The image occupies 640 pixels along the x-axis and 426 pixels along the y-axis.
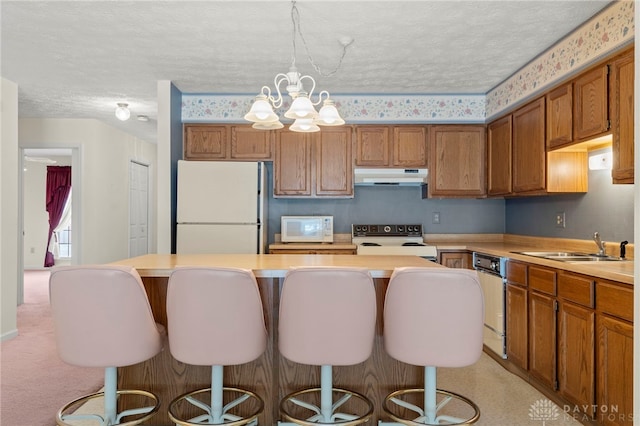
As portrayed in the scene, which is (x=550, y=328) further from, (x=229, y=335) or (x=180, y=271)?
(x=180, y=271)

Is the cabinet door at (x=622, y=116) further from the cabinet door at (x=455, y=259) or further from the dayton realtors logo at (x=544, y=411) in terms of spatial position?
the cabinet door at (x=455, y=259)

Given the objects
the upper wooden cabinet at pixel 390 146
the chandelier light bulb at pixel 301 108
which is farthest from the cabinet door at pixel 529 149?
the chandelier light bulb at pixel 301 108

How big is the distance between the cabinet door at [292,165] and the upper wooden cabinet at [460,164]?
4.26 feet

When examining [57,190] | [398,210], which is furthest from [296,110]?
[57,190]

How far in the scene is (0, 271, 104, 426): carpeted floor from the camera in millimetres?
2520

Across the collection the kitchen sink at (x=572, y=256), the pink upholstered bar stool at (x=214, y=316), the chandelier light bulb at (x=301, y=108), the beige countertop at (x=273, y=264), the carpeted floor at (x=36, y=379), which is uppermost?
the chandelier light bulb at (x=301, y=108)

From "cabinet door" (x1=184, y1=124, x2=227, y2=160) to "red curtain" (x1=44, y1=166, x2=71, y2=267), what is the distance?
18.6 feet

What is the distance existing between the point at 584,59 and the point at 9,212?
483 cm

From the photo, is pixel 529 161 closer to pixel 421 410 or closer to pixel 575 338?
pixel 575 338

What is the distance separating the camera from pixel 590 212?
10.6 feet

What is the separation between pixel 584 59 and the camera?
2779 mm

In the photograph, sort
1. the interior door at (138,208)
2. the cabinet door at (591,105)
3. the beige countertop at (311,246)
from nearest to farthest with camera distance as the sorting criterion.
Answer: the cabinet door at (591,105) → the beige countertop at (311,246) → the interior door at (138,208)

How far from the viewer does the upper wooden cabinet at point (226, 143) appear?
14.8 ft

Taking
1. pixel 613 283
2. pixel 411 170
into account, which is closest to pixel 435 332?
pixel 613 283
